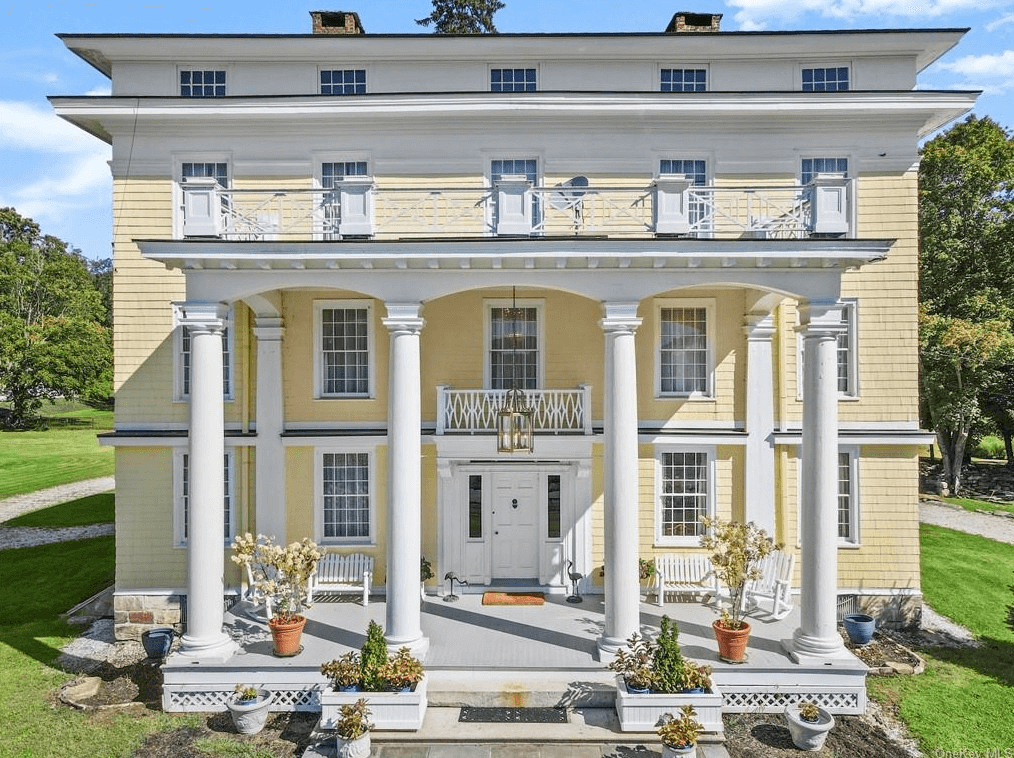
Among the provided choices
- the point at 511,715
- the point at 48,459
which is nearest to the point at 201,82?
the point at 511,715

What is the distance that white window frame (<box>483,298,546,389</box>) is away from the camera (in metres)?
14.5

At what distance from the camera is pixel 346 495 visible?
14.5m

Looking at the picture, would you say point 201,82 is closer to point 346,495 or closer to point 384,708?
point 346,495

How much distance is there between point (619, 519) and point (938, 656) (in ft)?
27.5

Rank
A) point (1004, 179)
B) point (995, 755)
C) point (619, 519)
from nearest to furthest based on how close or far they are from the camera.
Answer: point (995, 755), point (619, 519), point (1004, 179)

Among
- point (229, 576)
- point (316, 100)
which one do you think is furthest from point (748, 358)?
point (229, 576)

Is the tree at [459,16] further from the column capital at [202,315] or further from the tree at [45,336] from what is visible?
the tree at [45,336]

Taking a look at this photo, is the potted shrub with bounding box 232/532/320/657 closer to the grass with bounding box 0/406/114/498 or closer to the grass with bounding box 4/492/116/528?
the grass with bounding box 4/492/116/528

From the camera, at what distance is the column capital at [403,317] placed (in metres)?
10.7

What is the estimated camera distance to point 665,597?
44.7 feet

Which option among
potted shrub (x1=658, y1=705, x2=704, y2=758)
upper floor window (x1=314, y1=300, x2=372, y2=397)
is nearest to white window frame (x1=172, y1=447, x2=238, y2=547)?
upper floor window (x1=314, y1=300, x2=372, y2=397)

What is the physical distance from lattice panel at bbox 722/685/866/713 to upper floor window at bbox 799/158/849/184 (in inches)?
437

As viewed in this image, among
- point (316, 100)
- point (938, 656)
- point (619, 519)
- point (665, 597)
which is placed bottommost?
point (938, 656)

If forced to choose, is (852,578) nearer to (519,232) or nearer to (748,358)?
(748,358)
